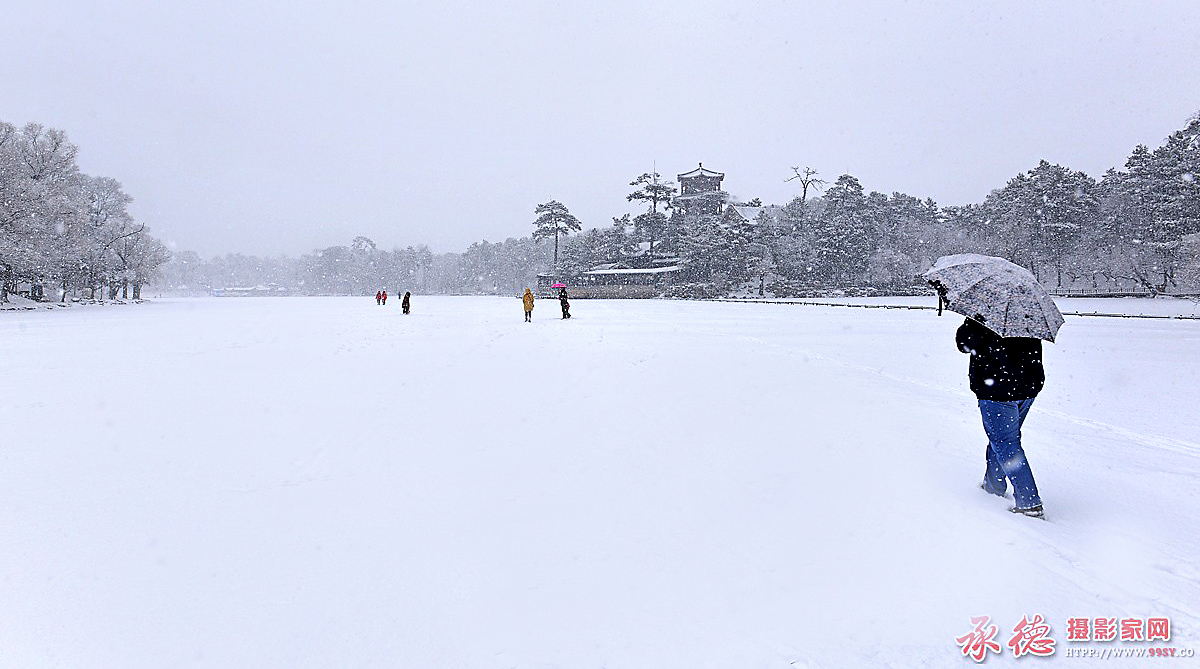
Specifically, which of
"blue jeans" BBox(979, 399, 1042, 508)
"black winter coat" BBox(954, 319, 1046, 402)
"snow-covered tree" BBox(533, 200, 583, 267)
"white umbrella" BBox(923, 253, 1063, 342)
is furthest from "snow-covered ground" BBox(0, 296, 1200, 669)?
"snow-covered tree" BBox(533, 200, 583, 267)

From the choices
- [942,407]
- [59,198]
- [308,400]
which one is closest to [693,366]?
[942,407]

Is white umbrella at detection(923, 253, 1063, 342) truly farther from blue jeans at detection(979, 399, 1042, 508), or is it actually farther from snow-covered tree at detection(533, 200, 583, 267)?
snow-covered tree at detection(533, 200, 583, 267)

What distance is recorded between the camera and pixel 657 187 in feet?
216

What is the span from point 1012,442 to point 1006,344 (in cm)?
66

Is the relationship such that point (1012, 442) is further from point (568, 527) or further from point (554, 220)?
point (554, 220)

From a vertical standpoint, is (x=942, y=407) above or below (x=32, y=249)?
below

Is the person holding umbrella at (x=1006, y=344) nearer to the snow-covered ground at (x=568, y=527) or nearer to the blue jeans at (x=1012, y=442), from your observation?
the blue jeans at (x=1012, y=442)

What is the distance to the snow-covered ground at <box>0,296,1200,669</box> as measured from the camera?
2.60 metres

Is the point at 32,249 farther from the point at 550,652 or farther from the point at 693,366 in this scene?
the point at 550,652

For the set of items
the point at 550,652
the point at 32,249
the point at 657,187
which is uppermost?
the point at 657,187

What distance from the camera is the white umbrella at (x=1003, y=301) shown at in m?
3.64

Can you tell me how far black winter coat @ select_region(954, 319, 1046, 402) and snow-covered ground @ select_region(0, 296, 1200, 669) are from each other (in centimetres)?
80

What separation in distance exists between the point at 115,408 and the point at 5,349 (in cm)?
1096

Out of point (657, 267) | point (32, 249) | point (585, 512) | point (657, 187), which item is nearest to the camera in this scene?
point (585, 512)
